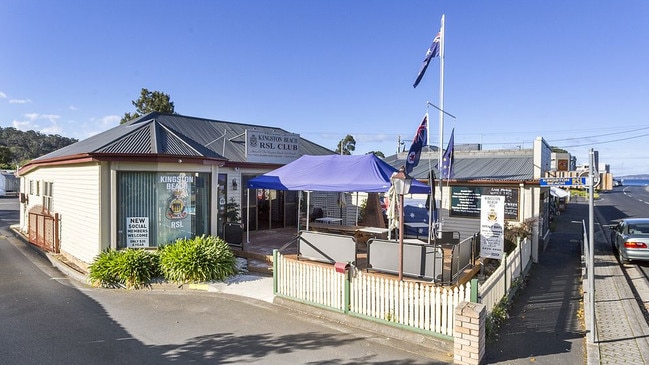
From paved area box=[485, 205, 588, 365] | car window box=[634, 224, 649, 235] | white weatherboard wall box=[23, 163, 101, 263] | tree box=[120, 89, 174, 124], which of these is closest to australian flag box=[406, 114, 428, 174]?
paved area box=[485, 205, 588, 365]

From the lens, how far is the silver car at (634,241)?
12.1 metres

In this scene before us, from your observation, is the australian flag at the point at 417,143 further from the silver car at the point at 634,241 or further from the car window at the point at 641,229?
the car window at the point at 641,229

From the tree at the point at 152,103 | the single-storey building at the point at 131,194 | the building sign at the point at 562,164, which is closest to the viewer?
the single-storey building at the point at 131,194

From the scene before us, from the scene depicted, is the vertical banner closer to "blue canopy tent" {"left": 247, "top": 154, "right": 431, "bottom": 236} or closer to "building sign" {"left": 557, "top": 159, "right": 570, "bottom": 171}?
"blue canopy tent" {"left": 247, "top": 154, "right": 431, "bottom": 236}

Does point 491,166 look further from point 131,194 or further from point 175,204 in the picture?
point 131,194

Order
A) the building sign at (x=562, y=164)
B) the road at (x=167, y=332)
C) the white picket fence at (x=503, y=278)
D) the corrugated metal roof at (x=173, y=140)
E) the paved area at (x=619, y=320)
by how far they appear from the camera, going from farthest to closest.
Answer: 1. the building sign at (x=562, y=164)
2. the corrugated metal roof at (x=173, y=140)
3. the white picket fence at (x=503, y=278)
4. the paved area at (x=619, y=320)
5. the road at (x=167, y=332)

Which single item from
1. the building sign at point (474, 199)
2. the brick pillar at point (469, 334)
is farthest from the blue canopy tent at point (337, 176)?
the building sign at point (474, 199)

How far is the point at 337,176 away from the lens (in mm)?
10578

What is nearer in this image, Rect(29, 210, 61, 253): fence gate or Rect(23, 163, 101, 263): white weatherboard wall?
Rect(23, 163, 101, 263): white weatherboard wall

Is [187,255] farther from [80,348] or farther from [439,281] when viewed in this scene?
[439,281]

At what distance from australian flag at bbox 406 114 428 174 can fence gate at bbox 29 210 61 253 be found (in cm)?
1102

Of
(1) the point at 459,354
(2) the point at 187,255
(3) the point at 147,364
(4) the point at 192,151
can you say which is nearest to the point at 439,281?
(1) the point at 459,354

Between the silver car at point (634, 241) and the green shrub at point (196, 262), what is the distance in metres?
12.0

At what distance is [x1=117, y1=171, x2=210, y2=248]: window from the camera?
32.4 ft
